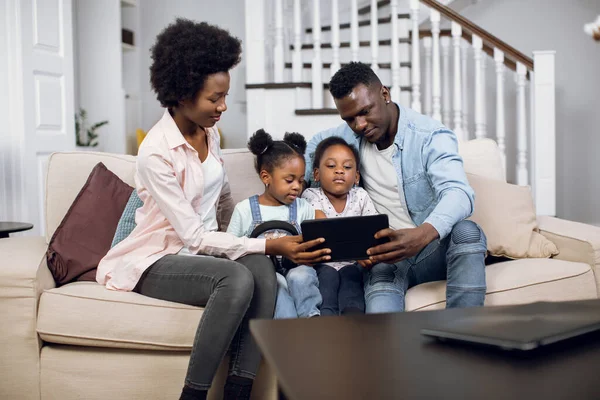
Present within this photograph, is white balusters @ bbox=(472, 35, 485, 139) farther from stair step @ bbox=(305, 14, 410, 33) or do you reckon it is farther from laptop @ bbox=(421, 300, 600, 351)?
laptop @ bbox=(421, 300, 600, 351)

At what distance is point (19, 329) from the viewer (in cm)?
195

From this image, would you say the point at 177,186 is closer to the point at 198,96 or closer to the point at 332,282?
the point at 198,96

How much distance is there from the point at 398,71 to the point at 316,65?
50 centimetres

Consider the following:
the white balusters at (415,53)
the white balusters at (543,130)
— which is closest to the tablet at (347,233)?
the white balusters at (415,53)

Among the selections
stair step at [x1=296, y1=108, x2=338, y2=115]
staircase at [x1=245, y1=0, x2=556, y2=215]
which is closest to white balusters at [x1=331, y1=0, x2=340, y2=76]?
staircase at [x1=245, y1=0, x2=556, y2=215]

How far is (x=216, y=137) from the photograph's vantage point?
7.23 ft

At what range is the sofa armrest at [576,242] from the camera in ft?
7.04

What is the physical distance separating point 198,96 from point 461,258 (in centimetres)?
84

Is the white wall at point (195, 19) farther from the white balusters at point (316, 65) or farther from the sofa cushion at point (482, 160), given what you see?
the sofa cushion at point (482, 160)

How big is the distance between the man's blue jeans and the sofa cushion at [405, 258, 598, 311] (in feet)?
0.18

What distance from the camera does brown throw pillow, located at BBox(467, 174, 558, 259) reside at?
2246mm

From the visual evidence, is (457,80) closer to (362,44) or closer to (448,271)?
(362,44)

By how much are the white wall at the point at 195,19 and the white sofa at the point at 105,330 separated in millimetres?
3691

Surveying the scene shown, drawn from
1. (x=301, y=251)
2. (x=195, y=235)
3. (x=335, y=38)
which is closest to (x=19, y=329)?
(x=195, y=235)
